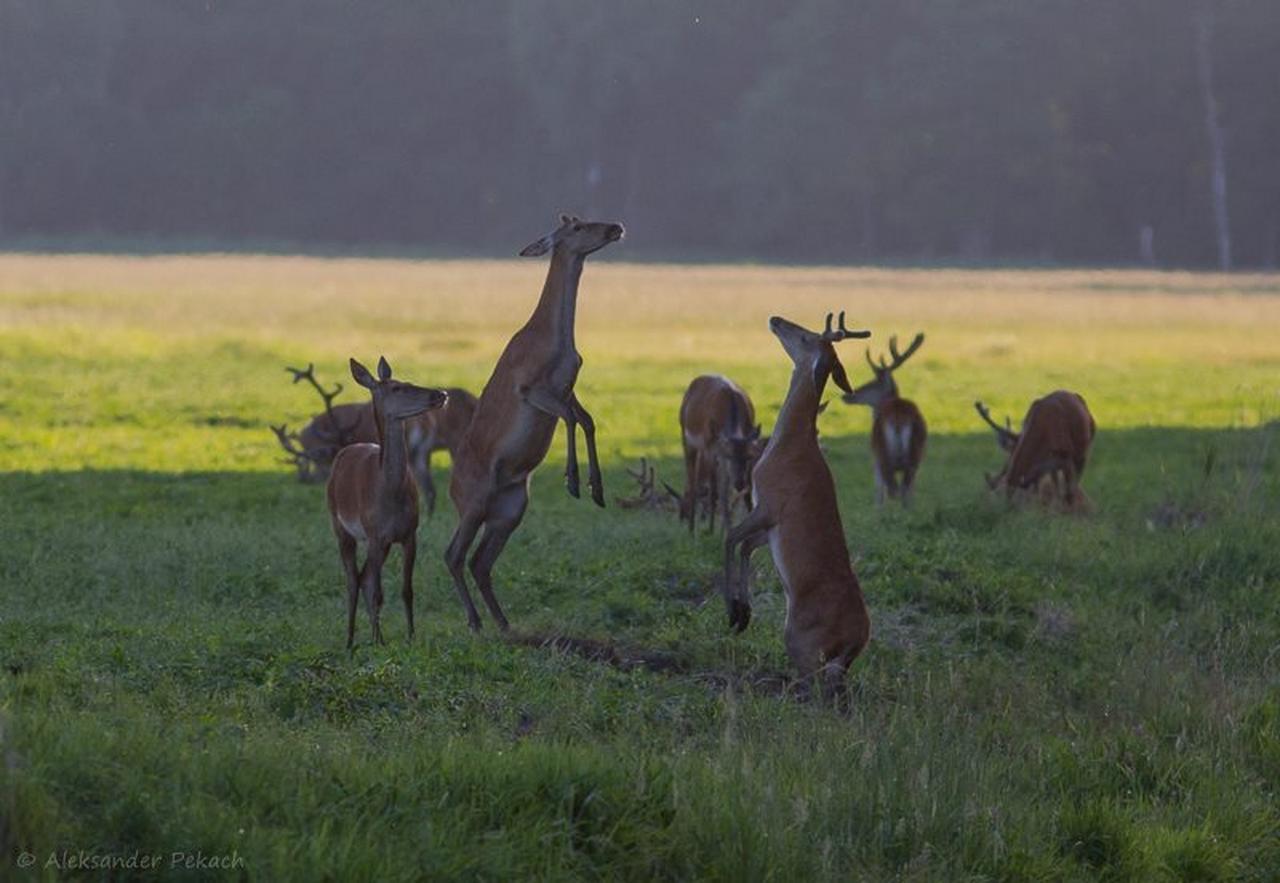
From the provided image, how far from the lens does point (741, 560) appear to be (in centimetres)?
978

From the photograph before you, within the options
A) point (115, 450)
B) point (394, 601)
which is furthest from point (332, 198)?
point (394, 601)

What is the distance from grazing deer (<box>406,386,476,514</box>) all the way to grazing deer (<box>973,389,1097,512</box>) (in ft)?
14.5

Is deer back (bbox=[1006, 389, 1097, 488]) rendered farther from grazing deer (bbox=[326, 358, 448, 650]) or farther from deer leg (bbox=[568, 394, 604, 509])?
grazing deer (bbox=[326, 358, 448, 650])

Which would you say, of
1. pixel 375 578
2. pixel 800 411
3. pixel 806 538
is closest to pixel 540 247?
pixel 800 411

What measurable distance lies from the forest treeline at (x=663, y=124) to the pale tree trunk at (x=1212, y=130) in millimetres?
261

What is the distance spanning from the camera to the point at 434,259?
2854 inches

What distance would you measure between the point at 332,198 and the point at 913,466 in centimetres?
7388

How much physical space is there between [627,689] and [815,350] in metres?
2.12

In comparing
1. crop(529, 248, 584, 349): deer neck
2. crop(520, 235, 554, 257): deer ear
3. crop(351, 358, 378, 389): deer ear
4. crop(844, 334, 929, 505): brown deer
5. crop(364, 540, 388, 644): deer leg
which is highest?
crop(520, 235, 554, 257): deer ear

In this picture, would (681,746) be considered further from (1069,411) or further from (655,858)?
(1069,411)

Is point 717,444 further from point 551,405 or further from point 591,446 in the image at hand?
point 551,405

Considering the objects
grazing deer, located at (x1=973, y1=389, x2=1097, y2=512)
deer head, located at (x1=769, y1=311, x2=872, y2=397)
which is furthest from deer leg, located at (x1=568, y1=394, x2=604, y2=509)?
grazing deer, located at (x1=973, y1=389, x2=1097, y2=512)

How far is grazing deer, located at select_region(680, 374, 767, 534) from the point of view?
13.6 m

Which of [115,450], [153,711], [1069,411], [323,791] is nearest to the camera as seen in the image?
[323,791]
